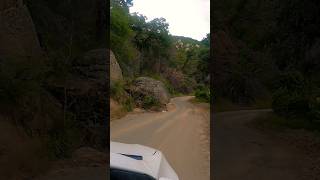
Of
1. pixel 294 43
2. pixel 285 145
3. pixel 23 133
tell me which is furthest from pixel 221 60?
pixel 23 133

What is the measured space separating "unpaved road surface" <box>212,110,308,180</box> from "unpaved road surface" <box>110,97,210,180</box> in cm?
48

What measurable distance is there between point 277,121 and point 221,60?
1052cm

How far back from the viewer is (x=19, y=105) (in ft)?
25.1

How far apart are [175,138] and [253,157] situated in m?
4.22

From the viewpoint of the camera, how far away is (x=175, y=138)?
1356 centimetres

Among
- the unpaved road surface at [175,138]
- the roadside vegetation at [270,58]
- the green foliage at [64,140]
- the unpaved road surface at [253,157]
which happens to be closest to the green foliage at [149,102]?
the unpaved road surface at [175,138]

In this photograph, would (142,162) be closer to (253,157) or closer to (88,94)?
(253,157)

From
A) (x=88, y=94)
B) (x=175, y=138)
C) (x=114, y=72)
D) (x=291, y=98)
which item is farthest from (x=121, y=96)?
(x=291, y=98)

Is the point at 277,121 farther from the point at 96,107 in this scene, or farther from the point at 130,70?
the point at 130,70

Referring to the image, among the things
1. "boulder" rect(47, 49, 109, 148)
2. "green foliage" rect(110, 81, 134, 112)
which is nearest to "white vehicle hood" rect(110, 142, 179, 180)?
"boulder" rect(47, 49, 109, 148)

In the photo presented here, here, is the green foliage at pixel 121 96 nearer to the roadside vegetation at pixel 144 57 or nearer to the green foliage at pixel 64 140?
the roadside vegetation at pixel 144 57

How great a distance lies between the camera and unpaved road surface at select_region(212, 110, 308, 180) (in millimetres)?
8344

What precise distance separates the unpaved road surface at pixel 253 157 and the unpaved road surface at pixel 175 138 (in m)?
0.48

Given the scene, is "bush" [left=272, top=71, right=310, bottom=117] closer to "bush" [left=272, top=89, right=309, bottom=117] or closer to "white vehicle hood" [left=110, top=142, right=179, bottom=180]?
"bush" [left=272, top=89, right=309, bottom=117]
